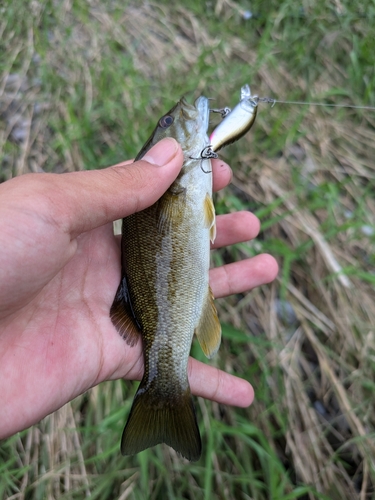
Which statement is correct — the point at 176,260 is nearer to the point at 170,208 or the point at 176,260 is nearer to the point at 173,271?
the point at 173,271

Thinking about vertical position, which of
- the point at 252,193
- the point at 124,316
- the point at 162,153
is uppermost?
the point at 252,193

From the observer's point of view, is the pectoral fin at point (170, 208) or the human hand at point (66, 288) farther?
the pectoral fin at point (170, 208)

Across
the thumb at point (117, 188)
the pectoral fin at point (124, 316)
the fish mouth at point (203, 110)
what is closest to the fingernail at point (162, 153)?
the thumb at point (117, 188)

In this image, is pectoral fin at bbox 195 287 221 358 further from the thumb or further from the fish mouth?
the fish mouth

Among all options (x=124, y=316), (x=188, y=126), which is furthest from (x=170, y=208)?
(x=124, y=316)

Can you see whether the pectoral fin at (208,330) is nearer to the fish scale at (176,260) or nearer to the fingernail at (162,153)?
the fish scale at (176,260)

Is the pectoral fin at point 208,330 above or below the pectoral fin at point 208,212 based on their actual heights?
below

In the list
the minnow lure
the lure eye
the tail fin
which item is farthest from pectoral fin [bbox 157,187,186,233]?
the tail fin
